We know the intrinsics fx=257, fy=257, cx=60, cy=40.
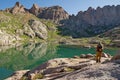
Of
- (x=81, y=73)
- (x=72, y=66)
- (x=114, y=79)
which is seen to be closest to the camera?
(x=114, y=79)

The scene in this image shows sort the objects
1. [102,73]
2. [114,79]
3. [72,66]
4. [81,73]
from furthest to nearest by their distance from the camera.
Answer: [72,66], [81,73], [102,73], [114,79]

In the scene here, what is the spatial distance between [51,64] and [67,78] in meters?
19.2

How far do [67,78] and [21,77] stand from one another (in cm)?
1885

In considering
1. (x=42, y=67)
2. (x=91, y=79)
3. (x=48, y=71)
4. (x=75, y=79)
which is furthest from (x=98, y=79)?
(x=42, y=67)

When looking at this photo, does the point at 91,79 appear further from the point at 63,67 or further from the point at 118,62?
the point at 63,67

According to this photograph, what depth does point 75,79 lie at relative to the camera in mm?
25984

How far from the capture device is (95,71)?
2625cm

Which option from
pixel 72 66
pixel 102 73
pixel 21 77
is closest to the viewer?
pixel 102 73

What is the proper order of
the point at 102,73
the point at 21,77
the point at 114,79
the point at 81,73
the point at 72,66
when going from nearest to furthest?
1. the point at 114,79
2. the point at 102,73
3. the point at 81,73
4. the point at 72,66
5. the point at 21,77

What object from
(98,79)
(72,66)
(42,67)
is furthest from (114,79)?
(42,67)

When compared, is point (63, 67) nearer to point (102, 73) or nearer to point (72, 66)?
point (72, 66)

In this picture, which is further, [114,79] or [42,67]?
[42,67]

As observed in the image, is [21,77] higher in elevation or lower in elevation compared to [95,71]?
lower

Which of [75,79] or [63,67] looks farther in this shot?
[63,67]
